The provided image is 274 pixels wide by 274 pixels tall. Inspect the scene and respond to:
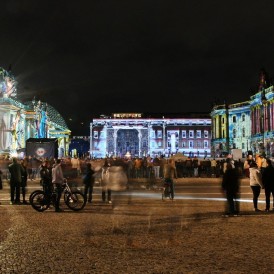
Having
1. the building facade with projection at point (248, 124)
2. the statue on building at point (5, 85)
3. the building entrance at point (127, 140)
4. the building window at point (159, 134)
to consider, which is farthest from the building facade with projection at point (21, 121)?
the building facade with projection at point (248, 124)

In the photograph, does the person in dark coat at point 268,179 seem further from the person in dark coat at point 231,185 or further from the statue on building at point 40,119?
the statue on building at point 40,119

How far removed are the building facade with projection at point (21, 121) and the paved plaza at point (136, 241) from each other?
154ft

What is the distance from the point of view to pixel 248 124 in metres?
129

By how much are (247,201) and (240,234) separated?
9180mm

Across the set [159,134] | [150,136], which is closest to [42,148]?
[150,136]

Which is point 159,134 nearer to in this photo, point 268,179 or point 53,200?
point 268,179

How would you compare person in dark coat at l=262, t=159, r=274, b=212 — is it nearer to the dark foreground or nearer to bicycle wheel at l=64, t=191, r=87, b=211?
the dark foreground

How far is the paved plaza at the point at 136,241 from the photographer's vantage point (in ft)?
26.9

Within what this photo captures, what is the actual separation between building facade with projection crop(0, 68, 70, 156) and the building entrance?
2703 cm

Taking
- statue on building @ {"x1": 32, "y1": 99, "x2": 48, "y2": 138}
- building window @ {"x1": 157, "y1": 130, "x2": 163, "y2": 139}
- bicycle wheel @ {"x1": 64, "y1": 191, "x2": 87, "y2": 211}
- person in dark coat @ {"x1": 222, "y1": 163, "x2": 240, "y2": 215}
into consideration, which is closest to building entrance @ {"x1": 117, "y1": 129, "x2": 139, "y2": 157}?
building window @ {"x1": 157, "y1": 130, "x2": 163, "y2": 139}

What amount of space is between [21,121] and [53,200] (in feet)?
287

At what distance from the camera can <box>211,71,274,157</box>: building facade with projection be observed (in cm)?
10519

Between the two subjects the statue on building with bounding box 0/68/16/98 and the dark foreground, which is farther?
the statue on building with bounding box 0/68/16/98

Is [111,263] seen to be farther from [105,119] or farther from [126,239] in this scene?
[105,119]
